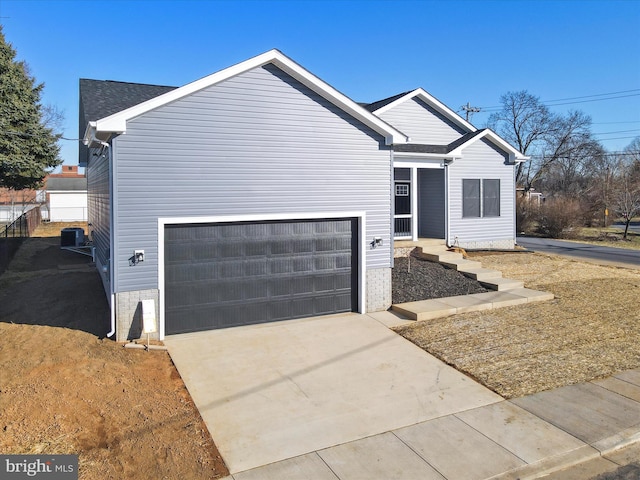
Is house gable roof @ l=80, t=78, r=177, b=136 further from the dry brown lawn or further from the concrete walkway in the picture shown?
the dry brown lawn

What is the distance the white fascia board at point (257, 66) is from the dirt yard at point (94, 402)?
12.1 feet

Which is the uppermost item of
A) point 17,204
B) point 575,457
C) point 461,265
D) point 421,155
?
point 421,155

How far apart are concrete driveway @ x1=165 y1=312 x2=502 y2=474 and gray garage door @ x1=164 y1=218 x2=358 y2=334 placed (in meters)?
0.45

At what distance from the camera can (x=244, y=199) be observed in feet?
29.6

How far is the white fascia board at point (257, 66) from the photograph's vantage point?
7766 mm

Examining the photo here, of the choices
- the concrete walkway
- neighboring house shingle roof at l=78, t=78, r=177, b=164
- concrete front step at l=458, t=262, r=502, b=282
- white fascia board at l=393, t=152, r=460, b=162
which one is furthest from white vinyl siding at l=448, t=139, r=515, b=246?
neighboring house shingle roof at l=78, t=78, r=177, b=164

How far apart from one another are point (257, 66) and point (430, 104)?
9.30 metres

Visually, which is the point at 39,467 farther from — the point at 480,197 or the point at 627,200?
the point at 627,200

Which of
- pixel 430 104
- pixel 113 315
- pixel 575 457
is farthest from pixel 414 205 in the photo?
pixel 575 457

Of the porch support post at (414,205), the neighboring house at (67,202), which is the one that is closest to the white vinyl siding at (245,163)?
the porch support post at (414,205)

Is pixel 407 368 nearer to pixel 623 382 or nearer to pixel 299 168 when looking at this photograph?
pixel 623 382

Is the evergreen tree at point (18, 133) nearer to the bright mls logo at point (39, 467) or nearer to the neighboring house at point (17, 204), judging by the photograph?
the bright mls logo at point (39, 467)

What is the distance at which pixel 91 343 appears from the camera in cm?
780

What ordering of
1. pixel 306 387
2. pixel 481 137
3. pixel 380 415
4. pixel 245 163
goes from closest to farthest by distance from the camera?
pixel 380 415
pixel 306 387
pixel 245 163
pixel 481 137
